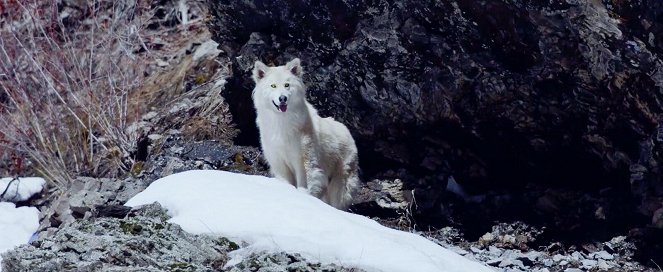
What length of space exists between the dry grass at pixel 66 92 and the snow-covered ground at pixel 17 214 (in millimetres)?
303

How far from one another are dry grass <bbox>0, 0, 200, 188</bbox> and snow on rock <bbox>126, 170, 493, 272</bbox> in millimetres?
4515

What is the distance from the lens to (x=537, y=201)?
9.65 meters

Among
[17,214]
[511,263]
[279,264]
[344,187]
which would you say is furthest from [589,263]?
[17,214]

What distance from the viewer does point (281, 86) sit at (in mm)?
8852

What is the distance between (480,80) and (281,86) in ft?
6.26

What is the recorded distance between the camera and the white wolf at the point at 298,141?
8930 mm

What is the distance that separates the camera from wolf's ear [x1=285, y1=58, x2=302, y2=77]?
891 cm

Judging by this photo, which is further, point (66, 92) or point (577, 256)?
point (66, 92)

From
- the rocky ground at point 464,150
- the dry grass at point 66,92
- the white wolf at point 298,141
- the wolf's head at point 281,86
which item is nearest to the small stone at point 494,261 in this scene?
the rocky ground at point 464,150

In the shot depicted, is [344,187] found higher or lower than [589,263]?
higher

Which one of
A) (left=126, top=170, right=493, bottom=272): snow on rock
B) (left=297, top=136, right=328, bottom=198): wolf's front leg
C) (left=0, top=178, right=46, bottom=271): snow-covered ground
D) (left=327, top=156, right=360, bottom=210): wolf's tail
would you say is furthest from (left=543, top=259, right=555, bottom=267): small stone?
(left=0, top=178, right=46, bottom=271): snow-covered ground

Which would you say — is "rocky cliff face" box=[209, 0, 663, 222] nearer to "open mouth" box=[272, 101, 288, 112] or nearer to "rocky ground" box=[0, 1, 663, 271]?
"rocky ground" box=[0, 1, 663, 271]

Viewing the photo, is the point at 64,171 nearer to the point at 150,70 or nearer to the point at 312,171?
the point at 150,70

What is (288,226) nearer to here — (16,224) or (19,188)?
(16,224)
